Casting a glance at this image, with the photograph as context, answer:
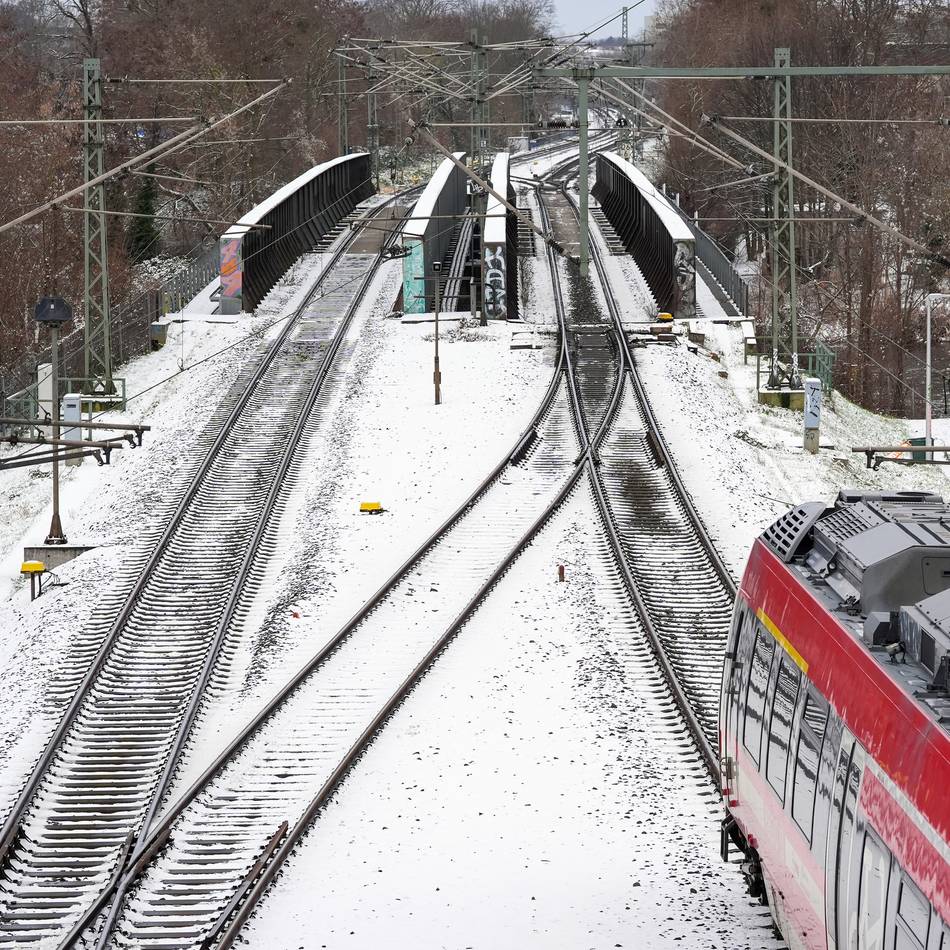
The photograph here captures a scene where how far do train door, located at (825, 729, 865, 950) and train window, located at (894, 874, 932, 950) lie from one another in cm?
73

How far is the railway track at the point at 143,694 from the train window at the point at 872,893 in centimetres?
650

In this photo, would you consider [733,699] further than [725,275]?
No

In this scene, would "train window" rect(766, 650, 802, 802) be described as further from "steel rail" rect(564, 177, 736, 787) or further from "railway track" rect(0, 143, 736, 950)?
"railway track" rect(0, 143, 736, 950)

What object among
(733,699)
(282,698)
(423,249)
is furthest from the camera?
(423,249)

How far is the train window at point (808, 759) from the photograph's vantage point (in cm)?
906

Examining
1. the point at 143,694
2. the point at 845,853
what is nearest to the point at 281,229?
the point at 143,694

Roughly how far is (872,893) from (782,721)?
7.38ft

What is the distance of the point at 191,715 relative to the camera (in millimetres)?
16922

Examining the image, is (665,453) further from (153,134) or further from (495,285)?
(153,134)

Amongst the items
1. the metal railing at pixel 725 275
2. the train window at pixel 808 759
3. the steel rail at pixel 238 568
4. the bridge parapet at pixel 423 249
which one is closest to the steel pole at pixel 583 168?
the bridge parapet at pixel 423 249

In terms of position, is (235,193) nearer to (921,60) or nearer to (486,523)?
(921,60)

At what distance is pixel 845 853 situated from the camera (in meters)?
8.33

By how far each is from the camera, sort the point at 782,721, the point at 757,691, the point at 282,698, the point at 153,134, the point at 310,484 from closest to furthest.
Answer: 1. the point at 782,721
2. the point at 757,691
3. the point at 282,698
4. the point at 310,484
5. the point at 153,134

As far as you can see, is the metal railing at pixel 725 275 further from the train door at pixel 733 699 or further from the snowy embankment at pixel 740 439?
the train door at pixel 733 699
